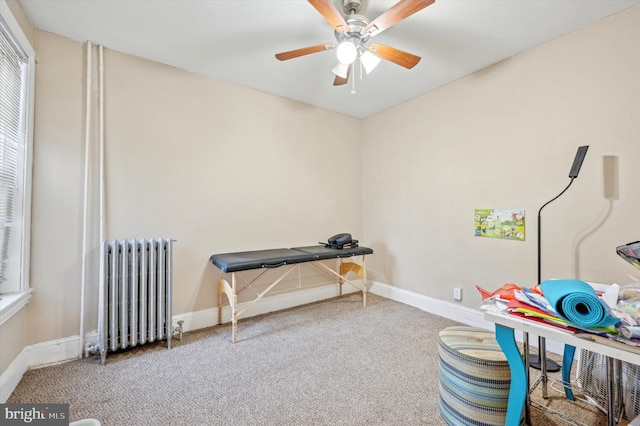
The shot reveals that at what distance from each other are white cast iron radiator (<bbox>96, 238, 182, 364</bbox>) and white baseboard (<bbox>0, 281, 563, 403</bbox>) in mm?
261

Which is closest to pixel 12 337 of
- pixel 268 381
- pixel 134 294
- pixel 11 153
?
pixel 134 294

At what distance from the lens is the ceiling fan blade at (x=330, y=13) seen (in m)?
1.45

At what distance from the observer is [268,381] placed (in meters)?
1.79

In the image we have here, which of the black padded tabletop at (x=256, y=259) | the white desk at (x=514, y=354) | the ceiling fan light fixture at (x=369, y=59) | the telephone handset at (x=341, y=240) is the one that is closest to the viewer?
the white desk at (x=514, y=354)

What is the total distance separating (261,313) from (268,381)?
122 cm

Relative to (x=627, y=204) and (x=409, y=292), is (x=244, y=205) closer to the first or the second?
(x=409, y=292)

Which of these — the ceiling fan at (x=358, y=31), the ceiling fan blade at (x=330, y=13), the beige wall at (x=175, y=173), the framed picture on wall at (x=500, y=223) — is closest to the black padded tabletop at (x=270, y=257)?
the beige wall at (x=175, y=173)

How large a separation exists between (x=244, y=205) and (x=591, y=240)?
2964 millimetres

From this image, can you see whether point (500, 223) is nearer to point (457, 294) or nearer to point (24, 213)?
point (457, 294)

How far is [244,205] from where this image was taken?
2.93m

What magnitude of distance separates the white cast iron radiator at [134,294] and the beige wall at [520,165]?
254cm

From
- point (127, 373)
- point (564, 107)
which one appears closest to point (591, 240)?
point (564, 107)

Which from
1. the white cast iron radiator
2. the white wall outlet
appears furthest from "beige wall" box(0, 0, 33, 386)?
the white wall outlet

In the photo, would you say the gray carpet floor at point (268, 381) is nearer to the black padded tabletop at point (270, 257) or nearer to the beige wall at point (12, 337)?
the beige wall at point (12, 337)
